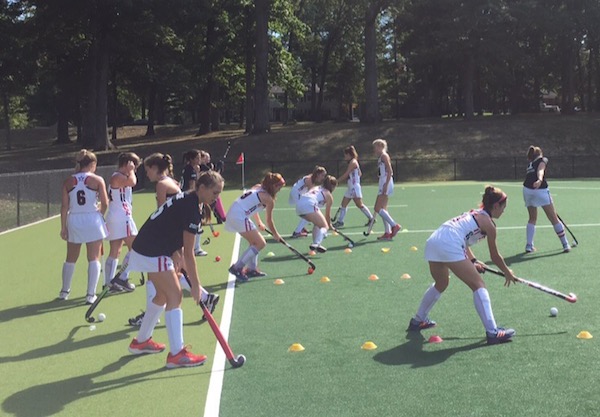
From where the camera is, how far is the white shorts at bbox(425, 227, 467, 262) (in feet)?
20.9

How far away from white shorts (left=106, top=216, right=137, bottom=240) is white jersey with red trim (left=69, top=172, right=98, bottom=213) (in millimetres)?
523

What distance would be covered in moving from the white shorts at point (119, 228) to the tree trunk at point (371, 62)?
36625 millimetres

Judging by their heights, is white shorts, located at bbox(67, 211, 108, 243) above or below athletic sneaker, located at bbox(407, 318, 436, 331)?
above

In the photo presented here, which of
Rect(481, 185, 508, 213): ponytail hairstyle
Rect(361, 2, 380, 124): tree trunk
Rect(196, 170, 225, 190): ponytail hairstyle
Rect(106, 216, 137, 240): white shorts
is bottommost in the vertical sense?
Rect(106, 216, 137, 240): white shorts

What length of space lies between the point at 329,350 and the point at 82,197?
388cm

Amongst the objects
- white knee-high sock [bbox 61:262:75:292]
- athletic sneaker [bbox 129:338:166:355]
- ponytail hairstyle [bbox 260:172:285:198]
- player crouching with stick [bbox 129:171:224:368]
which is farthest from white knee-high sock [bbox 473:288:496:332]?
white knee-high sock [bbox 61:262:75:292]

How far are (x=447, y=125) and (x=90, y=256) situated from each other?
39.4 meters

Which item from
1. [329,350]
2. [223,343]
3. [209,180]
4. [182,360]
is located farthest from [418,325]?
[209,180]

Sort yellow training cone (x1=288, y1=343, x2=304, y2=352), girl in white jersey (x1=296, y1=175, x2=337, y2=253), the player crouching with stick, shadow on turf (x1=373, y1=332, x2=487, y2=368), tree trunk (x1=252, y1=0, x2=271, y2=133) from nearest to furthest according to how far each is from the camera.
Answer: the player crouching with stick, shadow on turf (x1=373, y1=332, x2=487, y2=368), yellow training cone (x1=288, y1=343, x2=304, y2=352), girl in white jersey (x1=296, y1=175, x2=337, y2=253), tree trunk (x1=252, y1=0, x2=271, y2=133)

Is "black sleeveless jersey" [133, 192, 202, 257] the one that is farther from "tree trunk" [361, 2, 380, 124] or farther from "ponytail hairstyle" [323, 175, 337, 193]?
"tree trunk" [361, 2, 380, 124]

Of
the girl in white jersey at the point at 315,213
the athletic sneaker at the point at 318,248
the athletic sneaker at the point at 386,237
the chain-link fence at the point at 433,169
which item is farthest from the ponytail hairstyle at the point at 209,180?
the chain-link fence at the point at 433,169

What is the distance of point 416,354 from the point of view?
20.2ft

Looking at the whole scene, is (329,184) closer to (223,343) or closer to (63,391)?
(223,343)

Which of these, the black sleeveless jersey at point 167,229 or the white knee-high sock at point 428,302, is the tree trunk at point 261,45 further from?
the black sleeveless jersey at point 167,229
